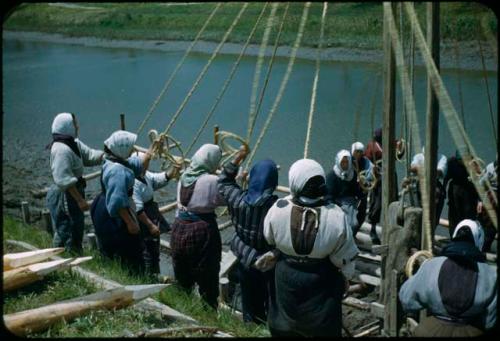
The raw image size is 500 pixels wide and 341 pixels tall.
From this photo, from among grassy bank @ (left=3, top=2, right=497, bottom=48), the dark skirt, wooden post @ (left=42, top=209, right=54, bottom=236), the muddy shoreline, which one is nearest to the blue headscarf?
the dark skirt

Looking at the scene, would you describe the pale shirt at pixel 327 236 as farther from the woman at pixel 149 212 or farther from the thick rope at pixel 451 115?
the woman at pixel 149 212

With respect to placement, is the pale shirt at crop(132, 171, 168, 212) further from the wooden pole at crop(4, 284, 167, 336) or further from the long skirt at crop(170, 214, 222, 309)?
the wooden pole at crop(4, 284, 167, 336)

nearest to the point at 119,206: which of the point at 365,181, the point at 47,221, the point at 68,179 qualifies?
A: the point at 68,179

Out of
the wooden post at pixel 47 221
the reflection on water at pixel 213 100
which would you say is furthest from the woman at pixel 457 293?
the reflection on water at pixel 213 100

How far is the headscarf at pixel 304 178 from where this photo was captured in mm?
3639

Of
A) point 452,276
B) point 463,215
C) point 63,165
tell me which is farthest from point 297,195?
point 463,215

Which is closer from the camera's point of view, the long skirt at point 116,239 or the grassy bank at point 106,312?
the grassy bank at point 106,312

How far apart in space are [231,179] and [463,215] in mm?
3211

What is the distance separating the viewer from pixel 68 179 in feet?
17.4

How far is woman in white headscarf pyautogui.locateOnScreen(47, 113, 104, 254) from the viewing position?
207 inches

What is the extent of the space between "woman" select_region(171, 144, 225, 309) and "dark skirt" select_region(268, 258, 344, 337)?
1202 mm

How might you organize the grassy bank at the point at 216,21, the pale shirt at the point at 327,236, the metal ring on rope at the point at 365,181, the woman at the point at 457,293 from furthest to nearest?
the grassy bank at the point at 216,21 < the metal ring on rope at the point at 365,181 < the pale shirt at the point at 327,236 < the woman at the point at 457,293

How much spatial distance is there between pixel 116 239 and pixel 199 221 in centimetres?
70

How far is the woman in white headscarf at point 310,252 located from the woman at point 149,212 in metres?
1.83
